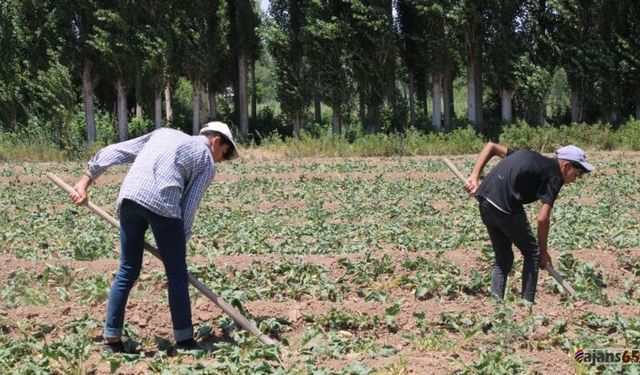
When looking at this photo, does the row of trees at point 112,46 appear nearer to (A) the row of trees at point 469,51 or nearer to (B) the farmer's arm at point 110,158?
(A) the row of trees at point 469,51

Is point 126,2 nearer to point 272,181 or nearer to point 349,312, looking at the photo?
point 272,181

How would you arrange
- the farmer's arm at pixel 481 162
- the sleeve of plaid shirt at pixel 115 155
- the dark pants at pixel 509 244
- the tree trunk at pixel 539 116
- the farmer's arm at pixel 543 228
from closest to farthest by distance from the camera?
the sleeve of plaid shirt at pixel 115 155 → the farmer's arm at pixel 543 228 → the dark pants at pixel 509 244 → the farmer's arm at pixel 481 162 → the tree trunk at pixel 539 116

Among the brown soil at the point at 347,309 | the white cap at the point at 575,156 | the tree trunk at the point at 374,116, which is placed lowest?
the brown soil at the point at 347,309

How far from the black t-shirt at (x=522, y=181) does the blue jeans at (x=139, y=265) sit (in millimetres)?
2564

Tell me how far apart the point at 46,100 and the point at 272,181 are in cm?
1230

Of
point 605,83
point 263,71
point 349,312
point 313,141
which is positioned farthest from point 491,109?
point 263,71

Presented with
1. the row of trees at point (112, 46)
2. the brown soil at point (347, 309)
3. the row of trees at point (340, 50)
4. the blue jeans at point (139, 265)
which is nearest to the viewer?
the brown soil at point (347, 309)

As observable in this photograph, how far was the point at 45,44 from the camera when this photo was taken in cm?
2641

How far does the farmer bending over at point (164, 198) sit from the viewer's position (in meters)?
4.64

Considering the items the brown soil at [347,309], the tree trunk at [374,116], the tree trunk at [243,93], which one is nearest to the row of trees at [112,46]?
the tree trunk at [243,93]

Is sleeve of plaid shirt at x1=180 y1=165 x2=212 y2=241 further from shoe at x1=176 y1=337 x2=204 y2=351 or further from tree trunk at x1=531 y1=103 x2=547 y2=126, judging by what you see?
tree trunk at x1=531 y1=103 x2=547 y2=126

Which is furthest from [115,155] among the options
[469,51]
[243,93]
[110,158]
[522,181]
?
[243,93]

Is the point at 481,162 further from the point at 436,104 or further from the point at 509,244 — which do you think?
the point at 436,104

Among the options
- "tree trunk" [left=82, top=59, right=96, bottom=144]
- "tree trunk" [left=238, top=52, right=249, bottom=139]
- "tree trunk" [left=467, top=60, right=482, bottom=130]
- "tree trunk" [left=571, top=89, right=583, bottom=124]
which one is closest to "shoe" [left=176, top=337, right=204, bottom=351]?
"tree trunk" [left=467, top=60, right=482, bottom=130]
